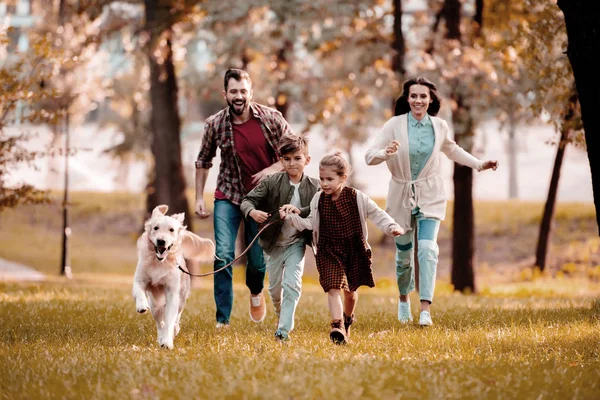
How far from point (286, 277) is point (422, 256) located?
173 cm

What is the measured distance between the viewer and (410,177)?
8898mm

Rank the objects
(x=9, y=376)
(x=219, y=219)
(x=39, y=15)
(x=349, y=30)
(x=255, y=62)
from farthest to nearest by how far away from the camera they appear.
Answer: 1. (x=39, y=15)
2. (x=255, y=62)
3. (x=349, y=30)
4. (x=219, y=219)
5. (x=9, y=376)

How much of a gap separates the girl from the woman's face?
1816mm

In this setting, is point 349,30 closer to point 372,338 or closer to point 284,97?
point 284,97

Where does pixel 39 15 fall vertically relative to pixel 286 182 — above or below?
above

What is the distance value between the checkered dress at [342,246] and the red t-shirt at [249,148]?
1.49 metres

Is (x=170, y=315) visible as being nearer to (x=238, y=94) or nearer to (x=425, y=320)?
(x=238, y=94)

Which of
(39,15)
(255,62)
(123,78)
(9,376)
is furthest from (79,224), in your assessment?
(9,376)

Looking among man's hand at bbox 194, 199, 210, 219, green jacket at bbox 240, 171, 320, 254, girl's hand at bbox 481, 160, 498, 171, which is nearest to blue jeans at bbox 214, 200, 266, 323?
man's hand at bbox 194, 199, 210, 219

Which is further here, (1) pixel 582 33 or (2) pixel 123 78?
(2) pixel 123 78

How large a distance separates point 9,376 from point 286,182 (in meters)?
3.03

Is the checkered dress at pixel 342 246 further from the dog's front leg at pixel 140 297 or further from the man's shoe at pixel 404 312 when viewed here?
the man's shoe at pixel 404 312

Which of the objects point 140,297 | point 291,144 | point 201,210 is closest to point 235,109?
point 201,210

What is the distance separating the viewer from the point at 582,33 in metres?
6.93
